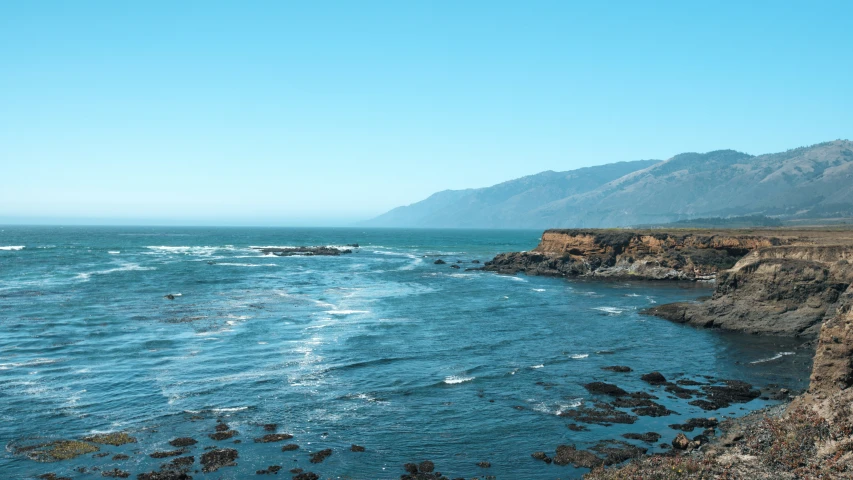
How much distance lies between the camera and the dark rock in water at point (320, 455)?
73.6 feet

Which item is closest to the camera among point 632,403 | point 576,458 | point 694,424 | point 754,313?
point 576,458

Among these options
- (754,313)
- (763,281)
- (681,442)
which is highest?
(763,281)

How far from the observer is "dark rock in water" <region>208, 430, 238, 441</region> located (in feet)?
79.6

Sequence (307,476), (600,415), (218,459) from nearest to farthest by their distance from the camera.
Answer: (307,476) < (218,459) < (600,415)

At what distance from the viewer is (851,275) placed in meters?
43.0

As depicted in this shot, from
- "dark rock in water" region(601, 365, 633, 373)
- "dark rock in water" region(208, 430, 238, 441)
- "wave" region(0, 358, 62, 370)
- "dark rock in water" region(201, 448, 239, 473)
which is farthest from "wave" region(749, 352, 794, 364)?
"wave" region(0, 358, 62, 370)

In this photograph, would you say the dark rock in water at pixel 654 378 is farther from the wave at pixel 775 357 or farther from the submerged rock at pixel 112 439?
the submerged rock at pixel 112 439

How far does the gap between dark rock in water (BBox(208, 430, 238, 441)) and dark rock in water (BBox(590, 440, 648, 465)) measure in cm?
1464

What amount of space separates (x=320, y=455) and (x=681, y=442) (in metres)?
13.9

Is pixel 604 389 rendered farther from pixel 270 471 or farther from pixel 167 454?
pixel 167 454

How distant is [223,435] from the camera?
24.4 m

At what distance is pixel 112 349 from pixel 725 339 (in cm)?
4300

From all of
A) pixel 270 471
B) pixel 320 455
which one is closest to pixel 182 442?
pixel 270 471

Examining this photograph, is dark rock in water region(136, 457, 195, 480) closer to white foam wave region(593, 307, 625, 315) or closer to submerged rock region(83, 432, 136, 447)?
submerged rock region(83, 432, 136, 447)
